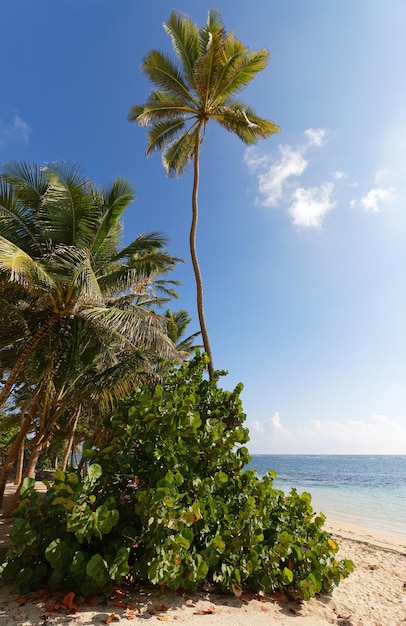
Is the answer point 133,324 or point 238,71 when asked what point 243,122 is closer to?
point 238,71

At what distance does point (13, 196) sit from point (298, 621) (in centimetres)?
888

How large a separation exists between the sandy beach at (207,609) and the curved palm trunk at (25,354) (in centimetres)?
406

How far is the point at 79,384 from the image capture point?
9.91 m

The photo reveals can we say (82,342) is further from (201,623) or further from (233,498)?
(201,623)

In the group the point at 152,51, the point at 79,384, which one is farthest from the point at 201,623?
the point at 152,51

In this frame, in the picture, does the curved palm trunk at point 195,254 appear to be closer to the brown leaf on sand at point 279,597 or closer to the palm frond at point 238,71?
the palm frond at point 238,71

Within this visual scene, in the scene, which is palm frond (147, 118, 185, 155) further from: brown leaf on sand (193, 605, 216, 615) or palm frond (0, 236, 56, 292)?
brown leaf on sand (193, 605, 216, 615)

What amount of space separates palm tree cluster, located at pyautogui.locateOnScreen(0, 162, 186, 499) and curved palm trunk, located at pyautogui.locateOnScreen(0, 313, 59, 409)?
21mm

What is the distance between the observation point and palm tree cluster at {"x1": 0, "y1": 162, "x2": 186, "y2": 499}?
723cm

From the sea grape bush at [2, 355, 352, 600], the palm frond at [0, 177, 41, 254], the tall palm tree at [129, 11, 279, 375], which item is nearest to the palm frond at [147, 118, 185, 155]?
the tall palm tree at [129, 11, 279, 375]

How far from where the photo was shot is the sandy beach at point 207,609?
305cm

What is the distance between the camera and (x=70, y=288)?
725 centimetres

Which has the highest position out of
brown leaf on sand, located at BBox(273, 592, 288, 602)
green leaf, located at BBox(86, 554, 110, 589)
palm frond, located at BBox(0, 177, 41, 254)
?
palm frond, located at BBox(0, 177, 41, 254)

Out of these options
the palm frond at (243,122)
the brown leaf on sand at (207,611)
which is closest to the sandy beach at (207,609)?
the brown leaf on sand at (207,611)
